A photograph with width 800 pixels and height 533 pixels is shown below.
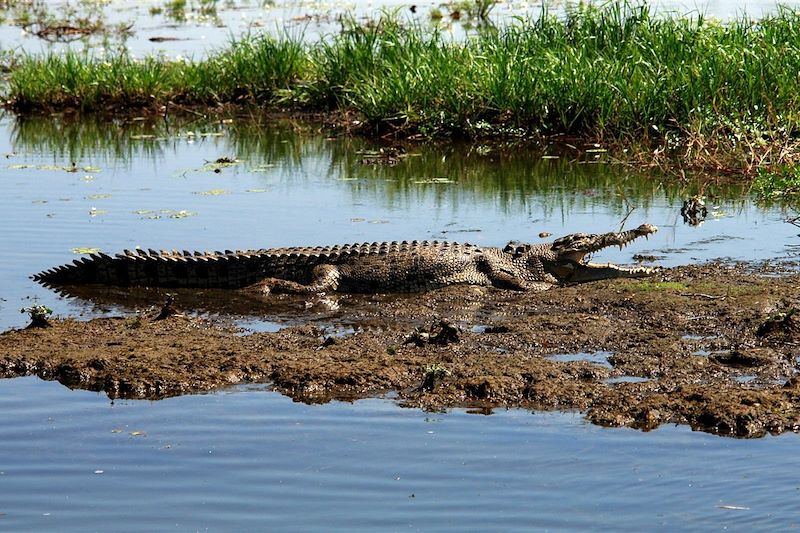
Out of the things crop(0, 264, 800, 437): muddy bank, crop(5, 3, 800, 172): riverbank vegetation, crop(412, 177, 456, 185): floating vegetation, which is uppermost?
crop(5, 3, 800, 172): riverbank vegetation

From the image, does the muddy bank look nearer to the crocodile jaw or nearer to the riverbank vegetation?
the crocodile jaw

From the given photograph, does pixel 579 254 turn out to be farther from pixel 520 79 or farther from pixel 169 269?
pixel 520 79

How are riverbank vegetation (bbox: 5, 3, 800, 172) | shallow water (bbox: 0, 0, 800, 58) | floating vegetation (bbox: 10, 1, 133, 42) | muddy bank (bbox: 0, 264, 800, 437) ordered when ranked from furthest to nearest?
1. floating vegetation (bbox: 10, 1, 133, 42)
2. shallow water (bbox: 0, 0, 800, 58)
3. riverbank vegetation (bbox: 5, 3, 800, 172)
4. muddy bank (bbox: 0, 264, 800, 437)

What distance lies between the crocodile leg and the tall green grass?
4697mm

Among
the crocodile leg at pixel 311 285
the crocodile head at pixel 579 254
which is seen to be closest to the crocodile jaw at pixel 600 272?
the crocodile head at pixel 579 254

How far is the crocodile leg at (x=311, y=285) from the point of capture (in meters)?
8.58

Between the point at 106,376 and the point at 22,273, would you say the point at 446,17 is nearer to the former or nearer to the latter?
the point at 22,273

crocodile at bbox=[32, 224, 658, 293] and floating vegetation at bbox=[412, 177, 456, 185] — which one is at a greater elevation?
floating vegetation at bbox=[412, 177, 456, 185]

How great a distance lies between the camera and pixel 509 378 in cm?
614

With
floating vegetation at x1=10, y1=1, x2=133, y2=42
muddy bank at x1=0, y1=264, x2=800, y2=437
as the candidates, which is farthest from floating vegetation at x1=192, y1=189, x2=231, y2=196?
floating vegetation at x1=10, y1=1, x2=133, y2=42

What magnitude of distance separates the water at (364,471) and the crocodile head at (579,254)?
3.10m

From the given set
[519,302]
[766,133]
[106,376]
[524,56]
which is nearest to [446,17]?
[524,56]

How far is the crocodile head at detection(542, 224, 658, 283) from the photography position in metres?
8.75

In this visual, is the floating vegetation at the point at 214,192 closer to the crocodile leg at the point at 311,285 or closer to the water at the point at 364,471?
the crocodile leg at the point at 311,285
